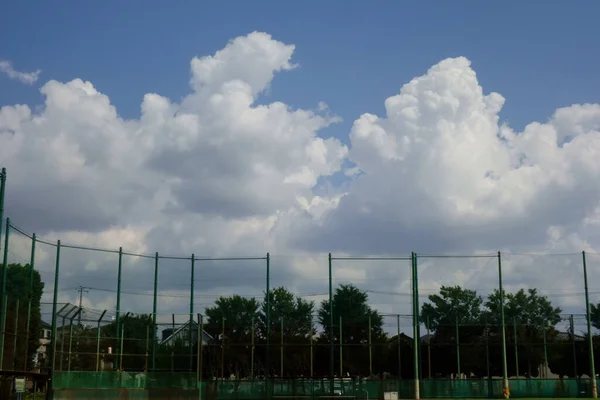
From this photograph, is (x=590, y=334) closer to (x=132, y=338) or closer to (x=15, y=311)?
(x=132, y=338)

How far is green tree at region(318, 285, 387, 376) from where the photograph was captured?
48.6m

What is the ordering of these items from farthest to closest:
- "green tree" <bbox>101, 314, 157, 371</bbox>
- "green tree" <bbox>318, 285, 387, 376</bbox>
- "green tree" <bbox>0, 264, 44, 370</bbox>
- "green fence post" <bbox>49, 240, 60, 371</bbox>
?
"green tree" <bbox>318, 285, 387, 376</bbox> → "green tree" <bbox>101, 314, 157, 371</bbox> → "green fence post" <bbox>49, 240, 60, 371</bbox> → "green tree" <bbox>0, 264, 44, 370</bbox>

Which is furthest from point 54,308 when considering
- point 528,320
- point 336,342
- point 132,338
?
point 528,320

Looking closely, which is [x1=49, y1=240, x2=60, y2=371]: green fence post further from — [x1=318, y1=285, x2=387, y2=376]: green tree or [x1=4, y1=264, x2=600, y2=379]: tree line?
[x1=318, y1=285, x2=387, y2=376]: green tree

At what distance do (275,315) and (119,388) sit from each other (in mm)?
47632

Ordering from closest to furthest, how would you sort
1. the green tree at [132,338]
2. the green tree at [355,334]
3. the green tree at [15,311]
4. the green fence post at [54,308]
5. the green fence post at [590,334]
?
the green tree at [15,311]
the green fence post at [54,308]
the green tree at [132,338]
the green fence post at [590,334]
the green tree at [355,334]

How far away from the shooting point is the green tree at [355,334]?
159 ft

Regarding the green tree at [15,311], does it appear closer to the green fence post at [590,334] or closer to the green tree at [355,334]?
the green tree at [355,334]

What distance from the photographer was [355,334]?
2286 inches

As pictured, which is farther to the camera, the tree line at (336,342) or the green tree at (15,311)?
the tree line at (336,342)

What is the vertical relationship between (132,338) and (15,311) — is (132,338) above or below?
below

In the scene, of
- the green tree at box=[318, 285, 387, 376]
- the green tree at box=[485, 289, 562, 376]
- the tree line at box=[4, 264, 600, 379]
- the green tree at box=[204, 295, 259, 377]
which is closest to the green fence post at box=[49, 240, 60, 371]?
the tree line at box=[4, 264, 600, 379]

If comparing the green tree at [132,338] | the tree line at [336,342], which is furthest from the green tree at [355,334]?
the green tree at [132,338]

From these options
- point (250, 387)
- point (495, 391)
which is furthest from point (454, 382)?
point (250, 387)
